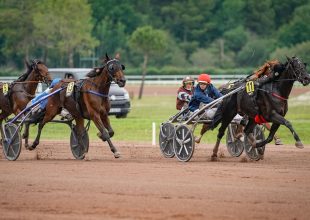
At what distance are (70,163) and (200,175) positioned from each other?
11.6ft

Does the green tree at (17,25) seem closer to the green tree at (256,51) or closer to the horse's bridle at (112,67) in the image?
the green tree at (256,51)

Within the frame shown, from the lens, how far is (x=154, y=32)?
2247 inches

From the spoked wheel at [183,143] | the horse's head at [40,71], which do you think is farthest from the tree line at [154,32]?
the spoked wheel at [183,143]

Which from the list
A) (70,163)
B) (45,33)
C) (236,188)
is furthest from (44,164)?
(45,33)

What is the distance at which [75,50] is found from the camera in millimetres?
63844

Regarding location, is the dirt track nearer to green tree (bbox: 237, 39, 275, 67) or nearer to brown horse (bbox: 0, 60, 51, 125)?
brown horse (bbox: 0, 60, 51, 125)

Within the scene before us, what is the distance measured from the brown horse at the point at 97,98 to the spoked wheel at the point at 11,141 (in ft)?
3.66

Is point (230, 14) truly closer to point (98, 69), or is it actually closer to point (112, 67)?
point (98, 69)

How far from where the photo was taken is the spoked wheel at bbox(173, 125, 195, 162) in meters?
17.4

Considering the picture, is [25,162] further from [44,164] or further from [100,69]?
[100,69]

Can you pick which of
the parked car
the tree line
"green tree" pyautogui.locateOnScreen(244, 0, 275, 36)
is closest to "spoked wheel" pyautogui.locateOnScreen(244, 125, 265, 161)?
the parked car

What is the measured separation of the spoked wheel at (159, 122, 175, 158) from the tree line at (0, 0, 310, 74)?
126 ft

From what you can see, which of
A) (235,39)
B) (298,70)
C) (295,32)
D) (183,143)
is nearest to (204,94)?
(183,143)

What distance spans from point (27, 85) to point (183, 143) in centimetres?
534
